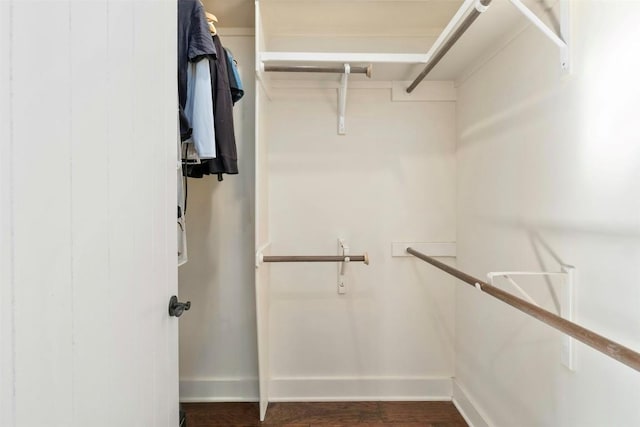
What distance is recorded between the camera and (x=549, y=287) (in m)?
1.16

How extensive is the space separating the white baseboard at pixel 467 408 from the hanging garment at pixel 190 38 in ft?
6.54

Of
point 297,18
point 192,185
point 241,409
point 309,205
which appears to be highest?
point 297,18

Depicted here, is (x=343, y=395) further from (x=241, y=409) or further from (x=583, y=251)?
(x=583, y=251)

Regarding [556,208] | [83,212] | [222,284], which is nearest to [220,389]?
[222,284]

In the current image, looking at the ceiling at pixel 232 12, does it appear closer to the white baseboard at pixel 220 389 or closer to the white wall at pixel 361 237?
the white wall at pixel 361 237

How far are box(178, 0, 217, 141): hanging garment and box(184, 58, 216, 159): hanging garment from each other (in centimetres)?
2

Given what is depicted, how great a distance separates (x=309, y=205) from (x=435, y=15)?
4.18 ft

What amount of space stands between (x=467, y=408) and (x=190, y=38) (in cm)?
233

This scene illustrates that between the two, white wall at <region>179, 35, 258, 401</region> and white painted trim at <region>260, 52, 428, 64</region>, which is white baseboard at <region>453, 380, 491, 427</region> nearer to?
white wall at <region>179, 35, 258, 401</region>

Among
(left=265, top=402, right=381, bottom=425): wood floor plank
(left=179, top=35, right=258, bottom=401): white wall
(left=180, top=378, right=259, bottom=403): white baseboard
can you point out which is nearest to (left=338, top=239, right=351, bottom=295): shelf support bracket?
(left=179, top=35, right=258, bottom=401): white wall

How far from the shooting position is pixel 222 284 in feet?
6.27

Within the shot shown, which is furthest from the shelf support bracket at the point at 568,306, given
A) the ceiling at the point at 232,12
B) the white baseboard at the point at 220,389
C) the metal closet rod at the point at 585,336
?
the ceiling at the point at 232,12

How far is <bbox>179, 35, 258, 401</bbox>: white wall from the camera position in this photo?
74.2 inches

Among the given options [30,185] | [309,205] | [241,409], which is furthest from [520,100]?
[241,409]
